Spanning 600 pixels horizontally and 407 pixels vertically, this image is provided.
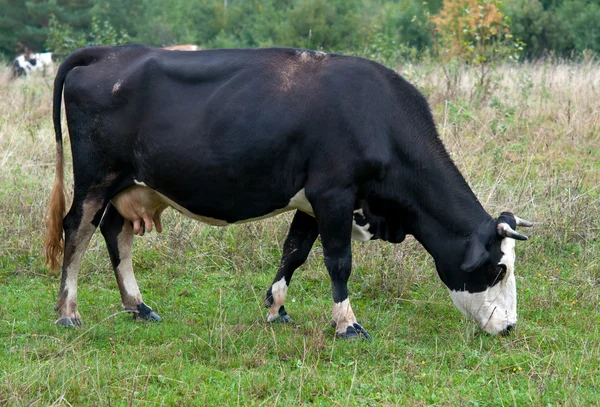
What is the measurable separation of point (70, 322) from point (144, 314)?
0.61 meters

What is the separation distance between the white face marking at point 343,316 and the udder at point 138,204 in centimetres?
168

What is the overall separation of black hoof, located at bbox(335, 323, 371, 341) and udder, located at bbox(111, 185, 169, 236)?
71.3 inches

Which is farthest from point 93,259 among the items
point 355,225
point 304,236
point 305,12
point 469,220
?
point 305,12

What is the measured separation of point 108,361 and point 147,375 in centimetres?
51

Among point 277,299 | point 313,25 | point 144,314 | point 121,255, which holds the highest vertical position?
point 121,255

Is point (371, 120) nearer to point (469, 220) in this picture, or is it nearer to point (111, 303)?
point (469, 220)

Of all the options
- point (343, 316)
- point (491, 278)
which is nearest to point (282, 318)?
point (343, 316)

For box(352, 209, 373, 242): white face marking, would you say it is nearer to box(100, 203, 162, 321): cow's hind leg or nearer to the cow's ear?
the cow's ear

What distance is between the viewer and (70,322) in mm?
6656

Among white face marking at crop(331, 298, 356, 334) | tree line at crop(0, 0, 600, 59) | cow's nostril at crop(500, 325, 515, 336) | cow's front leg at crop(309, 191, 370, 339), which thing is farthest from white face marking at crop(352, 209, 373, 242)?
tree line at crop(0, 0, 600, 59)

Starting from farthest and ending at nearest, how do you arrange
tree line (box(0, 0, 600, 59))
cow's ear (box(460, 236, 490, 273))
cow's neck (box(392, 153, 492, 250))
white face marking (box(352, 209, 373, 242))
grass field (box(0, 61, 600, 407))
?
1. tree line (box(0, 0, 600, 59))
2. white face marking (box(352, 209, 373, 242))
3. cow's neck (box(392, 153, 492, 250))
4. cow's ear (box(460, 236, 490, 273))
5. grass field (box(0, 61, 600, 407))

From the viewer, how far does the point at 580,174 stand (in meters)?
9.92

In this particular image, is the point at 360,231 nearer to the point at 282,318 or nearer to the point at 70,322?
the point at 282,318

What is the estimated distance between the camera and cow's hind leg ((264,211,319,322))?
6.92m
